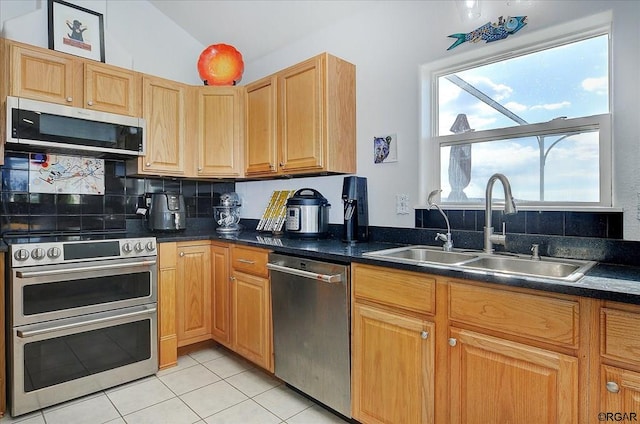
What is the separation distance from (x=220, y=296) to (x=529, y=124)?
2226 mm

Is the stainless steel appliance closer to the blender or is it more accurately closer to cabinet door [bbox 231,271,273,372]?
the blender

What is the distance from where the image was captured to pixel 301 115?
8.11 ft

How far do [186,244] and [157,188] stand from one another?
726 millimetres

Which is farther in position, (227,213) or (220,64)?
(227,213)

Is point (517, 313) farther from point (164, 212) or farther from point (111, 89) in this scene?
point (111, 89)

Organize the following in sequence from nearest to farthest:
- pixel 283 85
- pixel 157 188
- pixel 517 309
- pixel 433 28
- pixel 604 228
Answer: pixel 517 309
pixel 604 228
pixel 433 28
pixel 283 85
pixel 157 188

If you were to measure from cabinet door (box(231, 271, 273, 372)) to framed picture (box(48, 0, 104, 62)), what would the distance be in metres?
1.88

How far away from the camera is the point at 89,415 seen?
196 centimetres

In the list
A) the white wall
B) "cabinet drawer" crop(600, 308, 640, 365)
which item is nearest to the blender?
the white wall

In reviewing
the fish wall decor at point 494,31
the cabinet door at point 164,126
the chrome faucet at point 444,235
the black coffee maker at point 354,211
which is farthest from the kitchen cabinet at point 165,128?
the fish wall decor at point 494,31

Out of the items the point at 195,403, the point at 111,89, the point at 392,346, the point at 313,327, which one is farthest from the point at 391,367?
the point at 111,89

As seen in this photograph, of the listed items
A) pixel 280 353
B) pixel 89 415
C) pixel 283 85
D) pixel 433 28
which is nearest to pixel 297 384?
pixel 280 353

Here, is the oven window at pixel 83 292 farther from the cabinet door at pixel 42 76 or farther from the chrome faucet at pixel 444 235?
the chrome faucet at pixel 444 235

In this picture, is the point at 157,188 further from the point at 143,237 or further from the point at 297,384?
the point at 297,384
